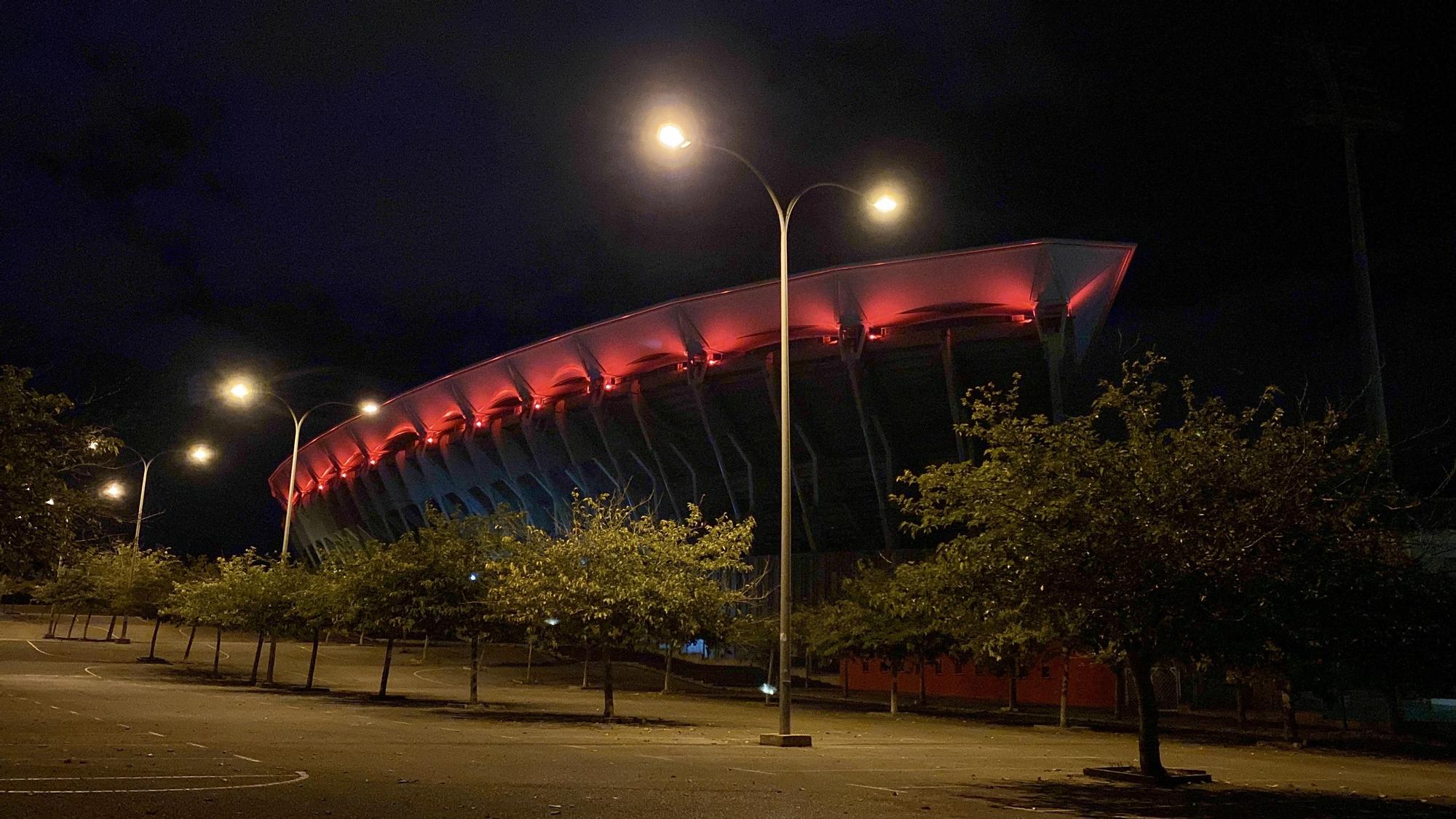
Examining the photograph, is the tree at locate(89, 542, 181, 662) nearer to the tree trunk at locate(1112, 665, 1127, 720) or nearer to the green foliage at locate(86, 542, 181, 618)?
the green foliage at locate(86, 542, 181, 618)

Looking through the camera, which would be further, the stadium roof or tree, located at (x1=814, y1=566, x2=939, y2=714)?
the stadium roof

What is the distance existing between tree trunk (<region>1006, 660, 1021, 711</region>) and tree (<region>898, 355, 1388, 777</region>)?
2028 cm

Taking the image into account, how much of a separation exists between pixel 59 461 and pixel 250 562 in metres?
27.7

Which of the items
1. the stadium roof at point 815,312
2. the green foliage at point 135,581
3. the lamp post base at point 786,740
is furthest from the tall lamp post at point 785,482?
the green foliage at point 135,581

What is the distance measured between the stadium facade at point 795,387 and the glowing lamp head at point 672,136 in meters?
19.5

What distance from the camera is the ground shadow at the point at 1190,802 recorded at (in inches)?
443

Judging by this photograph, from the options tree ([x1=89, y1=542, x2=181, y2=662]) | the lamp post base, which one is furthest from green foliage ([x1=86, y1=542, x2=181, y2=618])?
the lamp post base

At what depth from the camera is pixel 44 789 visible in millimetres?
9445

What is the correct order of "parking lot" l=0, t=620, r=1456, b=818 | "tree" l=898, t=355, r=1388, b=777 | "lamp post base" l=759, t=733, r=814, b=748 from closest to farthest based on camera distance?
"parking lot" l=0, t=620, r=1456, b=818
"tree" l=898, t=355, r=1388, b=777
"lamp post base" l=759, t=733, r=814, b=748

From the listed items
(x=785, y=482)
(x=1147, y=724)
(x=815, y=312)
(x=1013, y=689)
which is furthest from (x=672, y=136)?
(x=815, y=312)

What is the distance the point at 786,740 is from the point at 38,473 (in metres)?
11.9

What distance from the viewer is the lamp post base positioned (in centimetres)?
1838

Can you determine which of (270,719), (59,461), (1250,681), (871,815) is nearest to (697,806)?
(871,815)

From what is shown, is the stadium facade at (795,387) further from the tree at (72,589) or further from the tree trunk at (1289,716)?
the tree trunk at (1289,716)
